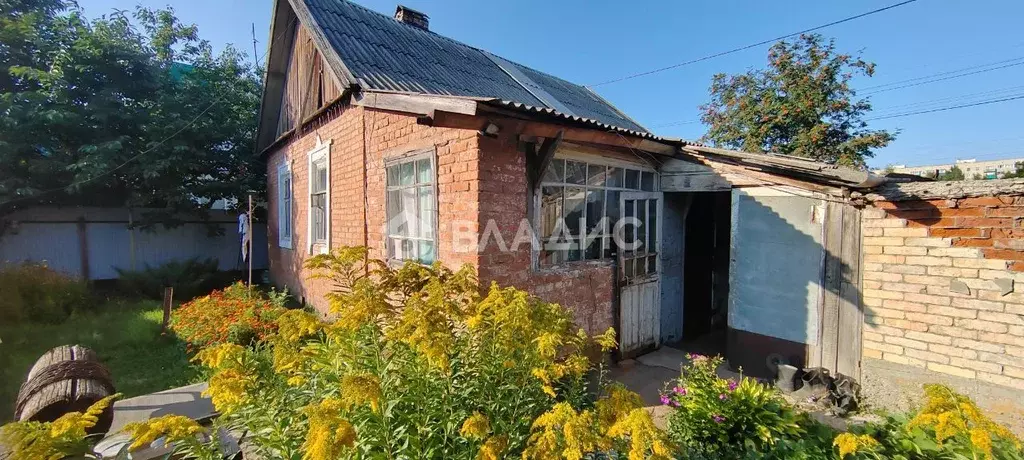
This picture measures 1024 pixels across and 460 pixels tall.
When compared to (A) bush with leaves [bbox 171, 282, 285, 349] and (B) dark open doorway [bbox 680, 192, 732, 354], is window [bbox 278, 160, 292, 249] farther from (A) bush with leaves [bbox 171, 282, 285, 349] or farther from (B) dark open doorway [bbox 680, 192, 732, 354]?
(B) dark open doorway [bbox 680, 192, 732, 354]

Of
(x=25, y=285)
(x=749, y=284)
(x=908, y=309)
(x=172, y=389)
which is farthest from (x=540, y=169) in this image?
(x=25, y=285)

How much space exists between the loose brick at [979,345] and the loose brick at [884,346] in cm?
39

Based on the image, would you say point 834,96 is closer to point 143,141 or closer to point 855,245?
→ point 855,245

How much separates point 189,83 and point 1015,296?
49.9 ft

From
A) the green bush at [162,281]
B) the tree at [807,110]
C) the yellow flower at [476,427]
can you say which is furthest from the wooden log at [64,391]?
the tree at [807,110]

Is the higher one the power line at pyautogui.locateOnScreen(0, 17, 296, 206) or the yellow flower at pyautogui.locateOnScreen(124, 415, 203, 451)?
the power line at pyautogui.locateOnScreen(0, 17, 296, 206)

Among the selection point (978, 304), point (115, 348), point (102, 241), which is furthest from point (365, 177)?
point (102, 241)

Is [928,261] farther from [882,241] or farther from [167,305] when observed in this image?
[167,305]

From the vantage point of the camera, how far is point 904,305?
3.81 m

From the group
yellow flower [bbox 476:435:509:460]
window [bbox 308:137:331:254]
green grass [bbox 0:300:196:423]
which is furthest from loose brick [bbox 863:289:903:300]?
green grass [bbox 0:300:196:423]

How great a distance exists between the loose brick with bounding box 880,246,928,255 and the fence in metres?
12.9

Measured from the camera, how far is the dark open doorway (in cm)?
655

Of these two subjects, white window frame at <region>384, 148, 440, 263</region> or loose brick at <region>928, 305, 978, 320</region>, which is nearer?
loose brick at <region>928, 305, 978, 320</region>

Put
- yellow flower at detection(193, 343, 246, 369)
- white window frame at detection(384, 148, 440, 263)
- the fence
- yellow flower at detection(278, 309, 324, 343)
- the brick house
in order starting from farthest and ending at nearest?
the fence
white window frame at detection(384, 148, 440, 263)
the brick house
yellow flower at detection(278, 309, 324, 343)
yellow flower at detection(193, 343, 246, 369)
